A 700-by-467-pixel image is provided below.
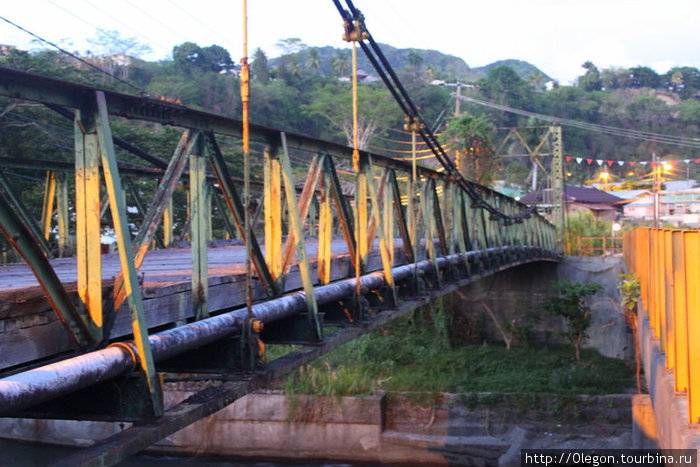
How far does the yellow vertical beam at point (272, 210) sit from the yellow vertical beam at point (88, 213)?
171 centimetres

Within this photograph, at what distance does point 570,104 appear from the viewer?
81.2 metres

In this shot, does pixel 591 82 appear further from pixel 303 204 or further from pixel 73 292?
pixel 73 292

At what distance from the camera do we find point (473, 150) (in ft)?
112

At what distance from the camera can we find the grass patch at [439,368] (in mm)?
19484

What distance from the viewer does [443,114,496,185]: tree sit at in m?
34.1

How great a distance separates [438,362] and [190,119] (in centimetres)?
1842

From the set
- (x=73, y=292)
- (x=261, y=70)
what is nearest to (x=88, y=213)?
(x=73, y=292)

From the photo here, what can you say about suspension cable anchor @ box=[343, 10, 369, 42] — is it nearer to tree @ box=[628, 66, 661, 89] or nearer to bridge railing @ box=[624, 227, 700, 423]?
bridge railing @ box=[624, 227, 700, 423]

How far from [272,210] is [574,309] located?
1883cm

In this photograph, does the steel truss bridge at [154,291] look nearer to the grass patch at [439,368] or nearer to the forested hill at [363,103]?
the forested hill at [363,103]

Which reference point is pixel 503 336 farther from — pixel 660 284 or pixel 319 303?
pixel 319 303

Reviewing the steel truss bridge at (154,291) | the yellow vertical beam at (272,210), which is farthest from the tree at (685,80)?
the yellow vertical beam at (272,210)

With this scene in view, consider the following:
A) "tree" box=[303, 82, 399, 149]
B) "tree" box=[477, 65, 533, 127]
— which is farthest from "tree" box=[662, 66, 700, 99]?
"tree" box=[303, 82, 399, 149]

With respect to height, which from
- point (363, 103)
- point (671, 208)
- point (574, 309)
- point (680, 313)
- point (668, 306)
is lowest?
point (574, 309)
